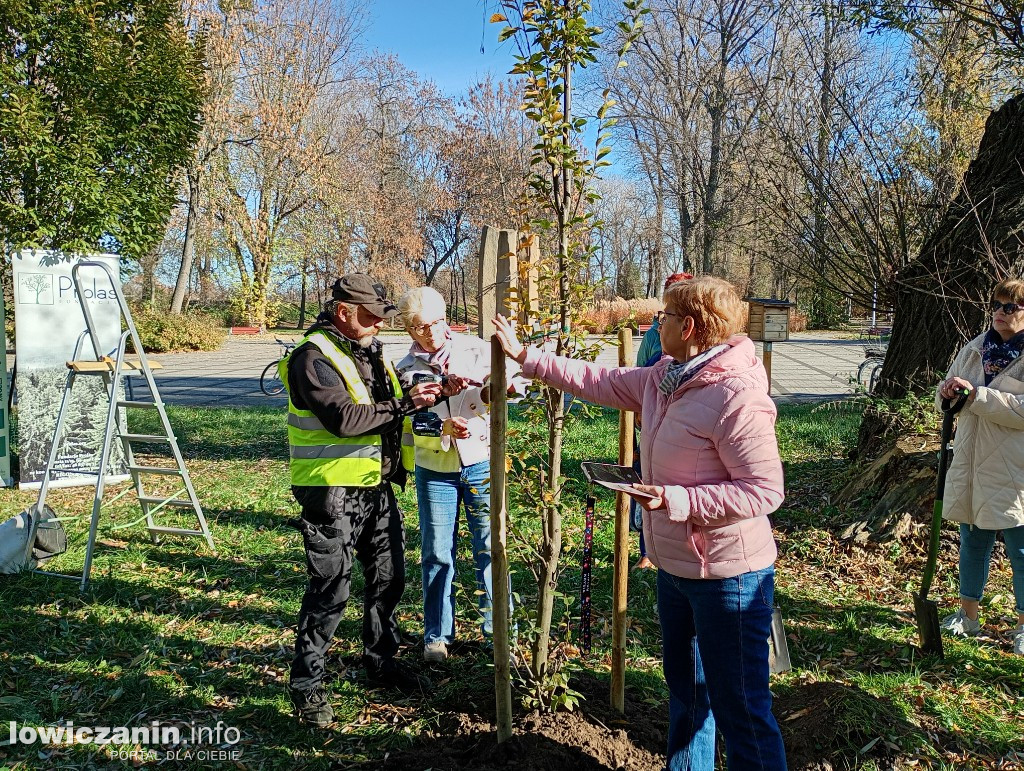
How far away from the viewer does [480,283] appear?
20.0 ft

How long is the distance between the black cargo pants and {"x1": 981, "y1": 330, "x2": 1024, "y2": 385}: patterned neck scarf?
3221mm

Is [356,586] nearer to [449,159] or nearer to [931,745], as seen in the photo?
[931,745]

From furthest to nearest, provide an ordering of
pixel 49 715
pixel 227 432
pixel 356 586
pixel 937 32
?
pixel 227 432
pixel 937 32
pixel 356 586
pixel 49 715

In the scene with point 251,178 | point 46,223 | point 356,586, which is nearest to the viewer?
point 356,586

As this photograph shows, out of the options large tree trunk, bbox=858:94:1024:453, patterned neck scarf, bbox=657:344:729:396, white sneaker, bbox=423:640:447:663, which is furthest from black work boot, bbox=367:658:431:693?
large tree trunk, bbox=858:94:1024:453

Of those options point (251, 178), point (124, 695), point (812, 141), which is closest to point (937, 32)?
point (812, 141)

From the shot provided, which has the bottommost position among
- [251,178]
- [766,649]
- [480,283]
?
[766,649]

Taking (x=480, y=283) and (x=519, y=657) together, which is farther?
(x=480, y=283)

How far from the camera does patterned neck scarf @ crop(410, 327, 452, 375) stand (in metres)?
3.48

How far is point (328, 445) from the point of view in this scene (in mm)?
3072

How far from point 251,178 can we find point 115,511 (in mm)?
26310

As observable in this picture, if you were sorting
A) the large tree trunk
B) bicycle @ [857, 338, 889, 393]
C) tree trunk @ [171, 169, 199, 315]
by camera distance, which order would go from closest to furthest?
1. the large tree trunk
2. bicycle @ [857, 338, 889, 393]
3. tree trunk @ [171, 169, 199, 315]

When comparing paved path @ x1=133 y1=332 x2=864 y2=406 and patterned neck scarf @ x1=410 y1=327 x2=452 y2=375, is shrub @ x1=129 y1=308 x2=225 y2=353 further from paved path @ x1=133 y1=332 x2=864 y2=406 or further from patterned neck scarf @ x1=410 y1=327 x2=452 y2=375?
patterned neck scarf @ x1=410 y1=327 x2=452 y2=375

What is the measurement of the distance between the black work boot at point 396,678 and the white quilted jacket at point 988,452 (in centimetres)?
299
